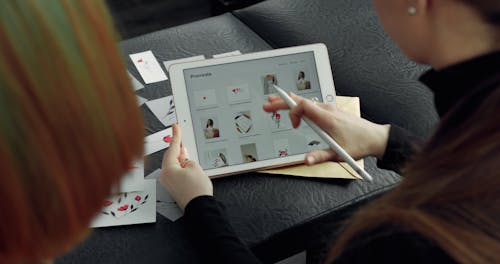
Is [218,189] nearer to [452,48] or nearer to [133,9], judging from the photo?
[452,48]

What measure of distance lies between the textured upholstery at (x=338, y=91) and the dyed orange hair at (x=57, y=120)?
0.40 metres

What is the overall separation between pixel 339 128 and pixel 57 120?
0.63m

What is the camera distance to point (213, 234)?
93 centimetres

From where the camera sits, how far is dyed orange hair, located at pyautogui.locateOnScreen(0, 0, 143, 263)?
0.46m

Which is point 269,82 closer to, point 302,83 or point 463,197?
point 302,83

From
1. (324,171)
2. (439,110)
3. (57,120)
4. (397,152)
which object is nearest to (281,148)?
(324,171)

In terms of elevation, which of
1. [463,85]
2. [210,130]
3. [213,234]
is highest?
[463,85]

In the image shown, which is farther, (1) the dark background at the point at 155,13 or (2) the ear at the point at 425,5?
(1) the dark background at the point at 155,13

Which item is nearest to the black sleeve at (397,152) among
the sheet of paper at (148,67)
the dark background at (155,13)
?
the sheet of paper at (148,67)

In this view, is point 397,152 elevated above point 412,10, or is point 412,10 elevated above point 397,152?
point 412,10

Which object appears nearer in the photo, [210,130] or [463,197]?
[463,197]

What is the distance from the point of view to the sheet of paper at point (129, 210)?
98cm

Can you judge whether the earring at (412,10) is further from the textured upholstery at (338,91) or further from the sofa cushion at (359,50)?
the sofa cushion at (359,50)

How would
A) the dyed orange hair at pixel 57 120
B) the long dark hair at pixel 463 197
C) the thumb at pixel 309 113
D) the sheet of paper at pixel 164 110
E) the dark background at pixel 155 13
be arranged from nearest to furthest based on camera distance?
the dyed orange hair at pixel 57 120
the long dark hair at pixel 463 197
the thumb at pixel 309 113
the sheet of paper at pixel 164 110
the dark background at pixel 155 13
